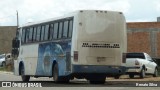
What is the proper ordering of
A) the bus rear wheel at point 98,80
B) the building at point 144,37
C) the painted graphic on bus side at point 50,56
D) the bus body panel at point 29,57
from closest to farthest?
the painted graphic on bus side at point 50,56
the bus rear wheel at point 98,80
the bus body panel at point 29,57
the building at point 144,37

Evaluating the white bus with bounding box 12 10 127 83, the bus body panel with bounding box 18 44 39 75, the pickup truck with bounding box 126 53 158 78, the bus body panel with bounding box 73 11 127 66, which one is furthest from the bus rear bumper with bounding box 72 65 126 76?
the pickup truck with bounding box 126 53 158 78

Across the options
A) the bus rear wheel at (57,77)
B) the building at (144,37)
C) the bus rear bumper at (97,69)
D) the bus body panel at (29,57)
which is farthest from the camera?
the building at (144,37)

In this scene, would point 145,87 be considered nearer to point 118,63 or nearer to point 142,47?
point 118,63

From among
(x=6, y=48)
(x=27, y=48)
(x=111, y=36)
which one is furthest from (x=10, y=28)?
(x=111, y=36)

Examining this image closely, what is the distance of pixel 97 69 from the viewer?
75.6 feet

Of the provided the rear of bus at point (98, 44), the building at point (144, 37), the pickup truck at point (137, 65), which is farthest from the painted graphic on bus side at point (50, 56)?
the building at point (144, 37)

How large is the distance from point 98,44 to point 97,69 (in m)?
1.12

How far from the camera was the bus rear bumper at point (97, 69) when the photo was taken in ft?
74.9

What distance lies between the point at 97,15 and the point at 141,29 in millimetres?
33381

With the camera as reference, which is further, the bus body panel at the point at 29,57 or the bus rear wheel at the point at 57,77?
the bus body panel at the point at 29,57

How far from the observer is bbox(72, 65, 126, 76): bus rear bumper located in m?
22.8

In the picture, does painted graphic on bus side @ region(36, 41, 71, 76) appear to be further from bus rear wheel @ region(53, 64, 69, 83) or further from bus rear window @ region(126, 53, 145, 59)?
bus rear window @ region(126, 53, 145, 59)

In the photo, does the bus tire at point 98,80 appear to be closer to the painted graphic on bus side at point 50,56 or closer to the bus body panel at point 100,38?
the bus body panel at point 100,38

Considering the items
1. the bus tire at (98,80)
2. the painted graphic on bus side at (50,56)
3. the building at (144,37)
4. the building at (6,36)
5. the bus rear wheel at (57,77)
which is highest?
the building at (6,36)
